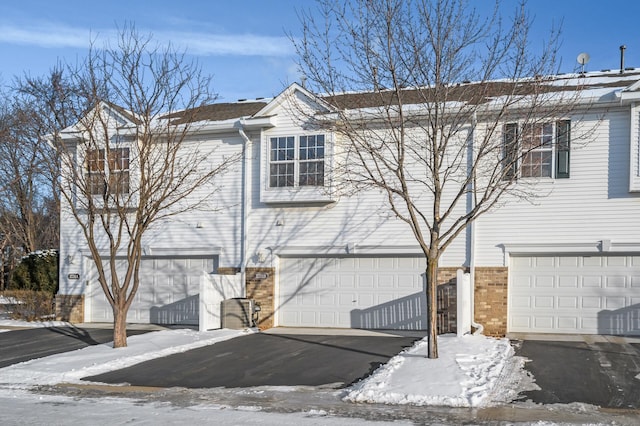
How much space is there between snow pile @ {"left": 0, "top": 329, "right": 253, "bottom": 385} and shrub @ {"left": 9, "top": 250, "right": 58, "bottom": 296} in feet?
25.9

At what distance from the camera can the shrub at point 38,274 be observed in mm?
23734

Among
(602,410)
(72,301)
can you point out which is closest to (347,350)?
(602,410)

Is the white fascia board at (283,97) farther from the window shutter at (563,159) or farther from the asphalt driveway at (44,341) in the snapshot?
the asphalt driveway at (44,341)

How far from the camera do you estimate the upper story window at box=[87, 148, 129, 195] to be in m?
15.0

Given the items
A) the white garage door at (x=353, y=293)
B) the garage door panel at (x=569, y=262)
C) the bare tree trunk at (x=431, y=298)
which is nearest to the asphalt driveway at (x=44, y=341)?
the white garage door at (x=353, y=293)

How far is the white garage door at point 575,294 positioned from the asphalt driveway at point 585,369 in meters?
0.57

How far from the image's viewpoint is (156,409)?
9.84 m

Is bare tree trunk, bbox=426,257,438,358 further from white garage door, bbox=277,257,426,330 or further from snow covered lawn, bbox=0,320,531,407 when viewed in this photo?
white garage door, bbox=277,257,426,330

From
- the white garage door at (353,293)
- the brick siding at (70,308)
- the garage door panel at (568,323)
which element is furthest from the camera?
the brick siding at (70,308)

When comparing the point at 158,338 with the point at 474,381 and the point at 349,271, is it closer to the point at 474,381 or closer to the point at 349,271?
the point at 349,271

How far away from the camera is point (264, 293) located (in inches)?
741

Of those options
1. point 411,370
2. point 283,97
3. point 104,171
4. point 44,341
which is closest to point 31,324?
point 44,341

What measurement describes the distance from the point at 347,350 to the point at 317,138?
5.82m

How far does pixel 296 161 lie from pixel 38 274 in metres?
10.9
